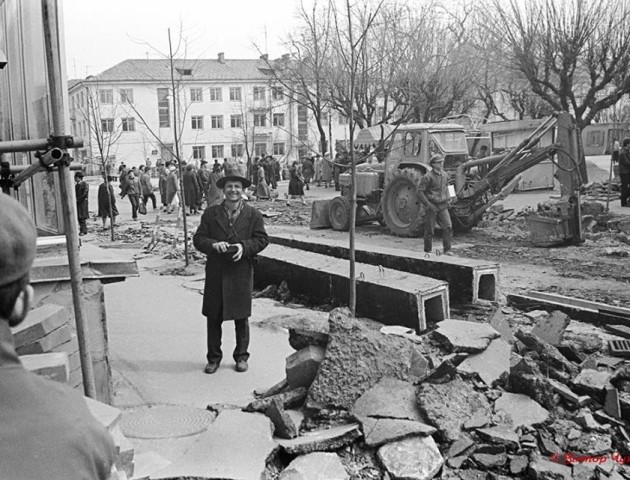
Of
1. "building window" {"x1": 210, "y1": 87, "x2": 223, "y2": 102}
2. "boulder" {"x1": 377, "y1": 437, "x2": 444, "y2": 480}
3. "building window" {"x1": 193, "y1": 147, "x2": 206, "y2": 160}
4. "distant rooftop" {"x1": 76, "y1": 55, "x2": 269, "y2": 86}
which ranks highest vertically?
"distant rooftop" {"x1": 76, "y1": 55, "x2": 269, "y2": 86}

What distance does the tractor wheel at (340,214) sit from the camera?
17.5 meters

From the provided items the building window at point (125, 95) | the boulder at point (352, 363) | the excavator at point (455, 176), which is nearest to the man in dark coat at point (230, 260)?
the boulder at point (352, 363)

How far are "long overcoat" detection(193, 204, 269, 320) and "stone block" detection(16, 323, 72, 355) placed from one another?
1.53 meters

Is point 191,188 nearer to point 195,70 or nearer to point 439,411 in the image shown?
point 439,411

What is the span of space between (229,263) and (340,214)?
1188cm

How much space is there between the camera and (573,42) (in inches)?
915

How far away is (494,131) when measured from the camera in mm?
30531

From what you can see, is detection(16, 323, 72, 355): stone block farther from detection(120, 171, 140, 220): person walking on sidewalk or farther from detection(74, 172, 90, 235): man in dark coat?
detection(120, 171, 140, 220): person walking on sidewalk

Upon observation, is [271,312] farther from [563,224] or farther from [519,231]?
[519,231]

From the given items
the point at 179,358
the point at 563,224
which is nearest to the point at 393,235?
the point at 563,224

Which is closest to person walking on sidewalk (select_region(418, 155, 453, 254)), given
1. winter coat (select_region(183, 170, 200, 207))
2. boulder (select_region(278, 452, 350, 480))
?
boulder (select_region(278, 452, 350, 480))

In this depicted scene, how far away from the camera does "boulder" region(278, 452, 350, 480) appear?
160 inches

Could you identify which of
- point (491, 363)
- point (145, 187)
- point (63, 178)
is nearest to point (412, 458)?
point (491, 363)

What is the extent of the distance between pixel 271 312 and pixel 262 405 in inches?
153
